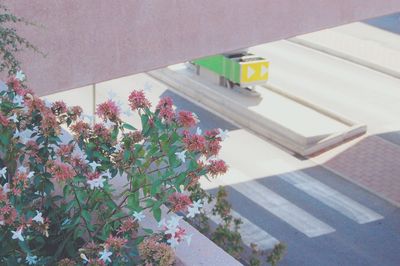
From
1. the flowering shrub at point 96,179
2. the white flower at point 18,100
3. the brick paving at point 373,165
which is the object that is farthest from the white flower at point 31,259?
the brick paving at point 373,165

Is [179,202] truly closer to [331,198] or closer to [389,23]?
[331,198]

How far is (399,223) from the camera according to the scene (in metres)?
14.8

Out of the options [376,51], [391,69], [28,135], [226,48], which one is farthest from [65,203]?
[376,51]

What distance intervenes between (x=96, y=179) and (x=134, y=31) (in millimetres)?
6396

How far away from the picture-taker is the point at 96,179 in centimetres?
462

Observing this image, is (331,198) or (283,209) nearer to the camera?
(283,209)

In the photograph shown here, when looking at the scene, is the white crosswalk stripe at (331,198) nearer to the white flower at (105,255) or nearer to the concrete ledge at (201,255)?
the concrete ledge at (201,255)

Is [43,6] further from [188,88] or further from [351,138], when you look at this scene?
[188,88]

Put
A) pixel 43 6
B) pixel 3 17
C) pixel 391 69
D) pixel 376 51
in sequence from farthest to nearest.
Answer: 1. pixel 376 51
2. pixel 391 69
3. pixel 43 6
4. pixel 3 17

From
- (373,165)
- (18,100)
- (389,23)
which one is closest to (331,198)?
(373,165)

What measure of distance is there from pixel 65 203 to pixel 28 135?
57 centimetres

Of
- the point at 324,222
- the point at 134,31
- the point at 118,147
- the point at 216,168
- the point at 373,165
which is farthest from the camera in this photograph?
the point at 373,165

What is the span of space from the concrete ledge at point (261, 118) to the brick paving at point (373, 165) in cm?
49

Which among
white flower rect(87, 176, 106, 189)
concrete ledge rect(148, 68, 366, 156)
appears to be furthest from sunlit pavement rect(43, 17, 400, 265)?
white flower rect(87, 176, 106, 189)
